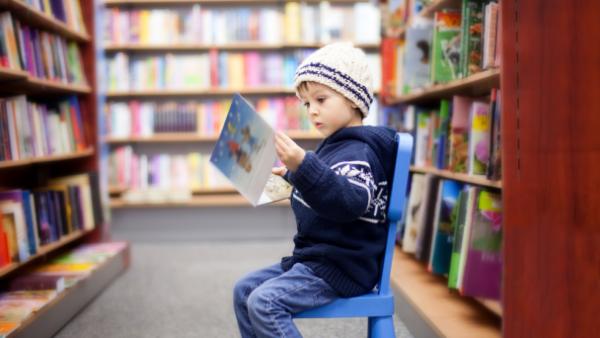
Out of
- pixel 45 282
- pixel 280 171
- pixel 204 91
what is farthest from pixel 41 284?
pixel 204 91

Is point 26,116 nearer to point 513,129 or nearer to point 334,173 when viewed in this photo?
point 334,173

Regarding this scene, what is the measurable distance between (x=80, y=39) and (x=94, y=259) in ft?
3.82

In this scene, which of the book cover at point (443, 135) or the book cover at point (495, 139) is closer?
the book cover at point (495, 139)

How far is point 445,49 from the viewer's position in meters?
2.03

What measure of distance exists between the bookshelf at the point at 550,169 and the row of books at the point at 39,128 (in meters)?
1.71

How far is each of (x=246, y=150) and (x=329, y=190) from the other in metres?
0.20

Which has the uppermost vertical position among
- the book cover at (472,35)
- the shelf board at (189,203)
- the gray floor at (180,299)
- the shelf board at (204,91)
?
the book cover at (472,35)

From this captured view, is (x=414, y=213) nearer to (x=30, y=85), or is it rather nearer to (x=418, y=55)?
(x=418, y=55)

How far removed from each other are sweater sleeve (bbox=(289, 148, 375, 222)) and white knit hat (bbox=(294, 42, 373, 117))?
0.22 meters

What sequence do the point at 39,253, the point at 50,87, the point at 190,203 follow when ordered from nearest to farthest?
the point at 39,253
the point at 50,87
the point at 190,203

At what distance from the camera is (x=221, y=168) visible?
3.87 feet

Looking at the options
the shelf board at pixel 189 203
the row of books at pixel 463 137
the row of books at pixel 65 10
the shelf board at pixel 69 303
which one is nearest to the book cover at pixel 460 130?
the row of books at pixel 463 137

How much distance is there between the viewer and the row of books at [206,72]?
381 centimetres

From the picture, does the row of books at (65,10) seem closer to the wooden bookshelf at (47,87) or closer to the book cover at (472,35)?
the wooden bookshelf at (47,87)
